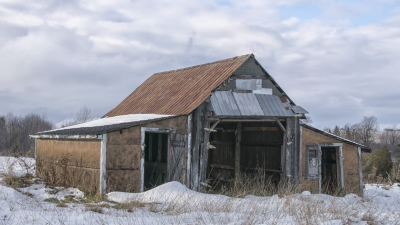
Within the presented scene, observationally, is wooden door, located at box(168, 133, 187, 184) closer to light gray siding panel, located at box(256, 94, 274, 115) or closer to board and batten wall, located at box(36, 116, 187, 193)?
board and batten wall, located at box(36, 116, 187, 193)

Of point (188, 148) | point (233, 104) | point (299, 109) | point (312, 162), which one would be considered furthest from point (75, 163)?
point (312, 162)

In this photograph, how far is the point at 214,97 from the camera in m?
14.2

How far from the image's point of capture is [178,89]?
17.5 m

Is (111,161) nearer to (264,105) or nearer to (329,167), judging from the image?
(264,105)

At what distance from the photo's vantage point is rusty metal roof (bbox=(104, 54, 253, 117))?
48.9 ft

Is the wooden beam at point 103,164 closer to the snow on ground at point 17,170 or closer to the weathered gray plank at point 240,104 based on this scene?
the snow on ground at point 17,170

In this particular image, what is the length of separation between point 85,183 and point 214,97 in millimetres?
5570

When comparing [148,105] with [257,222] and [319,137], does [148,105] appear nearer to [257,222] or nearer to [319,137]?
[319,137]

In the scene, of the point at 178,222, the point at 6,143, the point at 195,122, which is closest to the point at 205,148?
the point at 195,122

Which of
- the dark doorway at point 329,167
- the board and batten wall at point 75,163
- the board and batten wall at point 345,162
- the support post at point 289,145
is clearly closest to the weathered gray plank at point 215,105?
the support post at point 289,145

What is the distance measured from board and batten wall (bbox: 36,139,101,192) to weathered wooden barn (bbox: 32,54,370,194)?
1.3 inches

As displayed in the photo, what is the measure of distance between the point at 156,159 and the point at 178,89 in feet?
11.2

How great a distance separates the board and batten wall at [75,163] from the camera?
12359mm

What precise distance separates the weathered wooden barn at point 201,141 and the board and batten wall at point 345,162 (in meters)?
0.04
